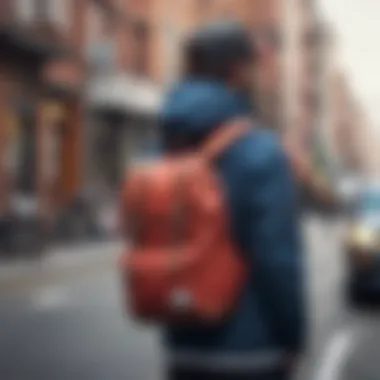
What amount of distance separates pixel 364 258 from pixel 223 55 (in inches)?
519

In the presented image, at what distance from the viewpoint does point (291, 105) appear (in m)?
95.1

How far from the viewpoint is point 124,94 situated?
45281 mm

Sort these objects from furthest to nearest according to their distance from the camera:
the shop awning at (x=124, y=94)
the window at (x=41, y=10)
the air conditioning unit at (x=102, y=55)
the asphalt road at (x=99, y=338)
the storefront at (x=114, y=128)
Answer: the shop awning at (x=124, y=94) → the storefront at (x=114, y=128) → the air conditioning unit at (x=102, y=55) → the window at (x=41, y=10) → the asphalt road at (x=99, y=338)

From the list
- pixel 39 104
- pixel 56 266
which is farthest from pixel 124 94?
pixel 56 266

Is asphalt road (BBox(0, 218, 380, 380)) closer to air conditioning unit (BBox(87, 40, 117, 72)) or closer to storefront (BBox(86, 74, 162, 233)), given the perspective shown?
storefront (BBox(86, 74, 162, 233))

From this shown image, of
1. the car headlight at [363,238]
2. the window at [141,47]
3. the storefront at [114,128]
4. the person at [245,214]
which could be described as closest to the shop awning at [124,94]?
the storefront at [114,128]

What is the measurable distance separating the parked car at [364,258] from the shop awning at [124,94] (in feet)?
77.3

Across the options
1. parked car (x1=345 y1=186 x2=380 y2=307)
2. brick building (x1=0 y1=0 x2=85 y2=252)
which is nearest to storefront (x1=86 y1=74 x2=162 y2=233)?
brick building (x1=0 y1=0 x2=85 y2=252)

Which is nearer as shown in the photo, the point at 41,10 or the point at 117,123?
the point at 41,10

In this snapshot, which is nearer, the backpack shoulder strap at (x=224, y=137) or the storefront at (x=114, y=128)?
the backpack shoulder strap at (x=224, y=137)

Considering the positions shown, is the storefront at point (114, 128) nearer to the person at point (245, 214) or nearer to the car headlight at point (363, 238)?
the car headlight at point (363, 238)

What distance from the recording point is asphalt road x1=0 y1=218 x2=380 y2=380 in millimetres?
10469

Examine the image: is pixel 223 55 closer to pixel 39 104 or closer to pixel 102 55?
pixel 39 104

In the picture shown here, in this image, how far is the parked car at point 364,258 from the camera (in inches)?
654
